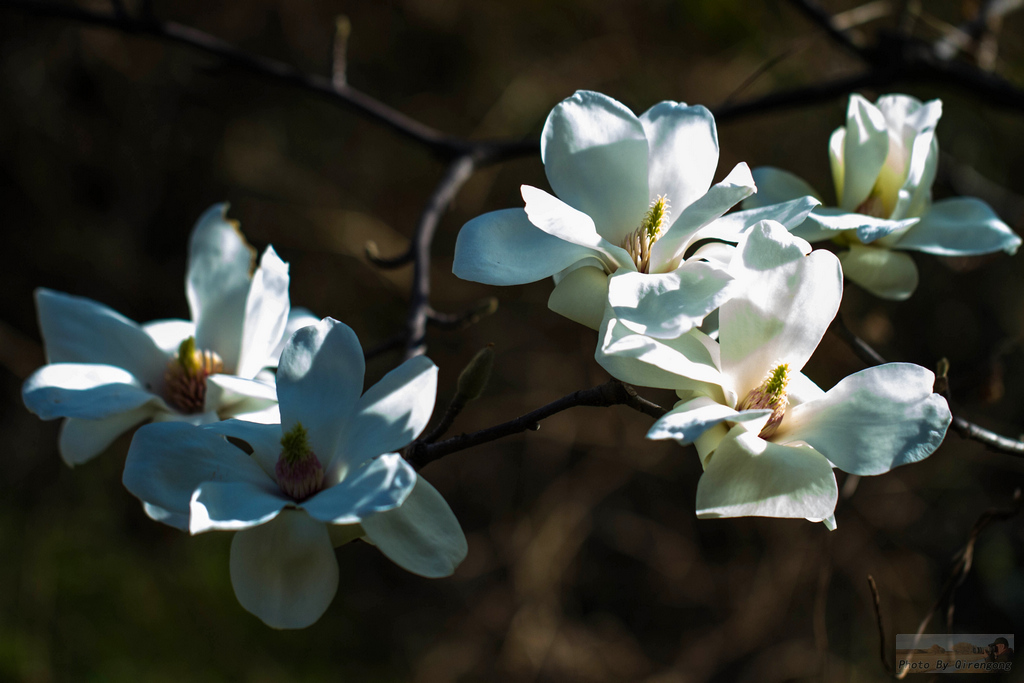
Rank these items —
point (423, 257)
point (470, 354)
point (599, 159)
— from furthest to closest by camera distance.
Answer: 1. point (470, 354)
2. point (423, 257)
3. point (599, 159)

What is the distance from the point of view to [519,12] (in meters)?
1.96

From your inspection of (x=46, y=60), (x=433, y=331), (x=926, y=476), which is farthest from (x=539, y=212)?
(x=46, y=60)

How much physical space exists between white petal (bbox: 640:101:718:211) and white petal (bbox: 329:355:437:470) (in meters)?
0.22

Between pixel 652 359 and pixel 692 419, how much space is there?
0.13 ft

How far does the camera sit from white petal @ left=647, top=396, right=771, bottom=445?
35 centimetres

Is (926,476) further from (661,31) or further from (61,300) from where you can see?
(61,300)

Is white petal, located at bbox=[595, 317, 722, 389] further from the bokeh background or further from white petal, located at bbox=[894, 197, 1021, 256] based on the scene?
the bokeh background

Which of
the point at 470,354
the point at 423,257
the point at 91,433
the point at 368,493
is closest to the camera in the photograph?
the point at 368,493

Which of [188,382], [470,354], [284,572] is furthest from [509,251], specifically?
[470,354]

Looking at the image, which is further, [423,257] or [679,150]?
[423,257]

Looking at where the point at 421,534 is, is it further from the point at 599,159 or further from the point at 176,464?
the point at 599,159

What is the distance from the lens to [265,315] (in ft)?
1.81

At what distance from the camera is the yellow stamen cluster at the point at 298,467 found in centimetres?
43

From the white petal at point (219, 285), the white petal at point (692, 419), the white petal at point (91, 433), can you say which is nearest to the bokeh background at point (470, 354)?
the white petal at point (219, 285)
